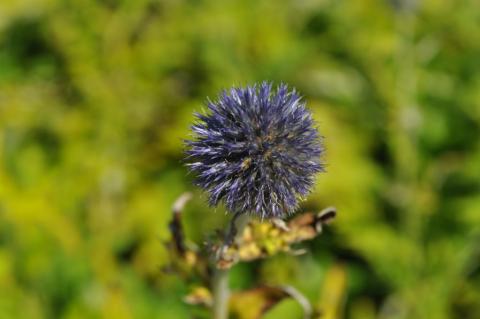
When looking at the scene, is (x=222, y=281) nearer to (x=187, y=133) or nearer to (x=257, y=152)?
(x=257, y=152)

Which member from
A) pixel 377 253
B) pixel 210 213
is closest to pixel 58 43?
pixel 210 213

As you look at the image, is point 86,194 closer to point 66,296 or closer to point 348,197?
point 66,296

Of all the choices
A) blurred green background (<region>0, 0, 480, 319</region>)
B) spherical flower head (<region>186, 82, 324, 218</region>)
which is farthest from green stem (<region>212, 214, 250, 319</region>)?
blurred green background (<region>0, 0, 480, 319</region>)

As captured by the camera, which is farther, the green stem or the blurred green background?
the blurred green background

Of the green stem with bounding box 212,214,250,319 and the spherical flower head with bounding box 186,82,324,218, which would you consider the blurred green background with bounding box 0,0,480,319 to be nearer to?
the green stem with bounding box 212,214,250,319

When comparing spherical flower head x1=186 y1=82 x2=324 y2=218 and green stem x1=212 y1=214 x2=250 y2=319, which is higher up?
spherical flower head x1=186 y1=82 x2=324 y2=218

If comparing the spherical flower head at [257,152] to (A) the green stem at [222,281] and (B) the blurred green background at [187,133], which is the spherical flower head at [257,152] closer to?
(A) the green stem at [222,281]
